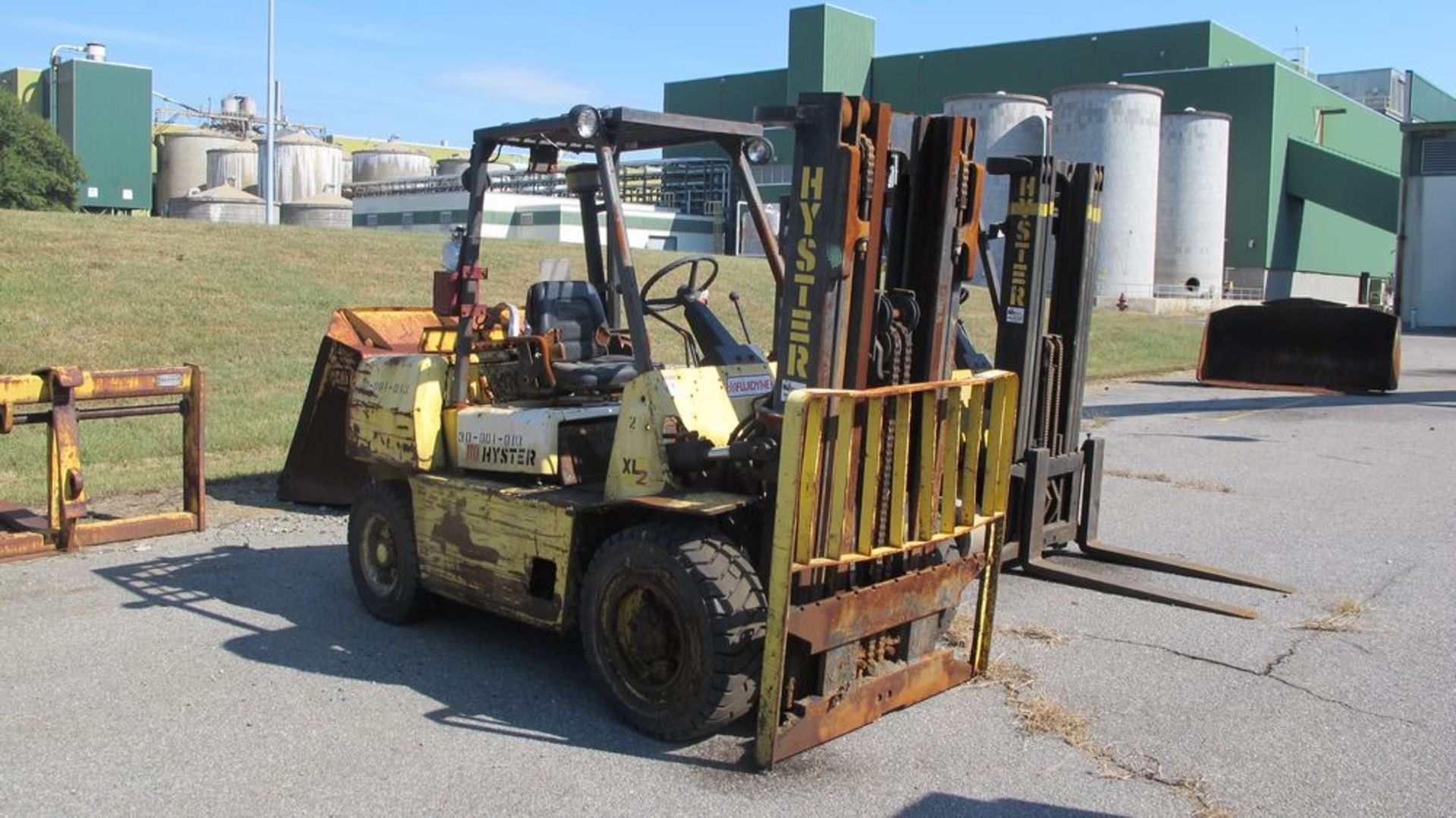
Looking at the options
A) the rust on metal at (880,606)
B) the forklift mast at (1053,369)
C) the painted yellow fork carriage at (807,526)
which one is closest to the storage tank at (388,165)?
the forklift mast at (1053,369)

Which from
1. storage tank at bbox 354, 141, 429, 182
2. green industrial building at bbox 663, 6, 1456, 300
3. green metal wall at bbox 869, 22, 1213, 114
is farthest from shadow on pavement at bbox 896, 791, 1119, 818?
storage tank at bbox 354, 141, 429, 182

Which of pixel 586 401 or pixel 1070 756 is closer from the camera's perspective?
pixel 1070 756

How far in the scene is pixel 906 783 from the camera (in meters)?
4.73

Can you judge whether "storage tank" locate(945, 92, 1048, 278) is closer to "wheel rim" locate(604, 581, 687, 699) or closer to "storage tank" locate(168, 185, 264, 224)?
"storage tank" locate(168, 185, 264, 224)

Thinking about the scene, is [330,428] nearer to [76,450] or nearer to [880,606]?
[76,450]

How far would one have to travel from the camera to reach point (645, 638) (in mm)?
5230

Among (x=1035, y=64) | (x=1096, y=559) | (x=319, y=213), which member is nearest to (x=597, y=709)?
(x=1096, y=559)

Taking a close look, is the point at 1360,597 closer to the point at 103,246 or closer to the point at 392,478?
the point at 392,478

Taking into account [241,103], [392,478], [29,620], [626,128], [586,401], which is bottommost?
[29,620]

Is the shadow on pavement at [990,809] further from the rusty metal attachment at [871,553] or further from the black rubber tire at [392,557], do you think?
the black rubber tire at [392,557]

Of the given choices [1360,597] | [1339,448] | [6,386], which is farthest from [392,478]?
[1339,448]

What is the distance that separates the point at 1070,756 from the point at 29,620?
5314 mm

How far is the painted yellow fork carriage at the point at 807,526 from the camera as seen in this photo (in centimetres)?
476

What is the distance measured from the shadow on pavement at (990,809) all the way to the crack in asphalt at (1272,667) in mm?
1768
